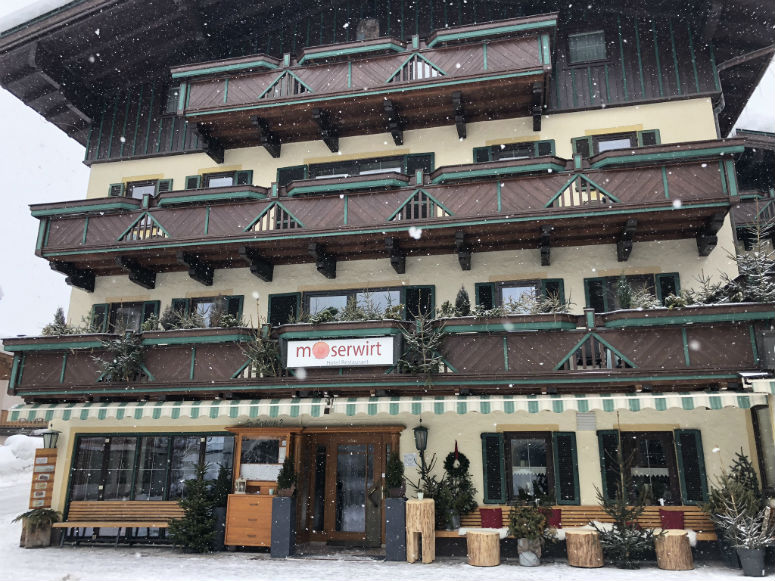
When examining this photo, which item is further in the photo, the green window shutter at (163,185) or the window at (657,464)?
the green window shutter at (163,185)

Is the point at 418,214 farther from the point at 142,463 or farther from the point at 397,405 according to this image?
the point at 142,463

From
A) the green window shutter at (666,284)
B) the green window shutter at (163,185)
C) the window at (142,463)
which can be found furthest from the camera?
the green window shutter at (163,185)

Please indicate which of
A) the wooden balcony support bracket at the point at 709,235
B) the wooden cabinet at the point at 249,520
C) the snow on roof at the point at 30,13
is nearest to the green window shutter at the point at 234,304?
the wooden cabinet at the point at 249,520

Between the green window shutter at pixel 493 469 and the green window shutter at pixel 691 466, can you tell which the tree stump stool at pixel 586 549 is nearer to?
the green window shutter at pixel 493 469

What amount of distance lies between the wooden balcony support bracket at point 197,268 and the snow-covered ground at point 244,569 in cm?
663

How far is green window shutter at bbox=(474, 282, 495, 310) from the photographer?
16.2m

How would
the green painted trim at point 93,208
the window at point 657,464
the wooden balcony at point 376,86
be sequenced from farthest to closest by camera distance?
the green painted trim at point 93,208
the wooden balcony at point 376,86
the window at point 657,464

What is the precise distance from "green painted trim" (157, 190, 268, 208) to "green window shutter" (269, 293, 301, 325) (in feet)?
8.46

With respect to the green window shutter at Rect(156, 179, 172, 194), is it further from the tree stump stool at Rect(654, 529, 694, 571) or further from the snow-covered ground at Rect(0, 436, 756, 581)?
the tree stump stool at Rect(654, 529, 694, 571)

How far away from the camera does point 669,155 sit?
47.9 ft

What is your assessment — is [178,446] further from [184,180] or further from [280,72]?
[280,72]

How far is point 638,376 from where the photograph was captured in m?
13.2

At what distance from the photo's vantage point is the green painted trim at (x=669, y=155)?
46.6ft

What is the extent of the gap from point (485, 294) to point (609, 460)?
4.60 m
